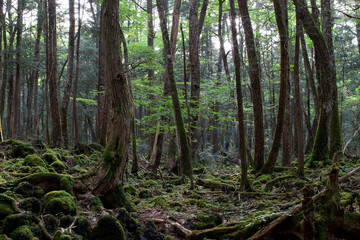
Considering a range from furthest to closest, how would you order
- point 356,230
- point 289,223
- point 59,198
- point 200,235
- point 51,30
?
point 51,30
point 59,198
point 200,235
point 289,223
point 356,230

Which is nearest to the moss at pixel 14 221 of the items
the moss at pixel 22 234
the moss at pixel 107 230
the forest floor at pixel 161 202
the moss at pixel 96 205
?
the forest floor at pixel 161 202

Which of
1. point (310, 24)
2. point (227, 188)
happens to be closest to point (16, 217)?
point (227, 188)

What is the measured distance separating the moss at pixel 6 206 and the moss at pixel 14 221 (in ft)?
0.94

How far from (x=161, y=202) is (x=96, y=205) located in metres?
2.05

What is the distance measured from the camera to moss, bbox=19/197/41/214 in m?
4.91

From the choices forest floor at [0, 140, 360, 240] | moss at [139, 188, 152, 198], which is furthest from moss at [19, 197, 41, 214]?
moss at [139, 188, 152, 198]

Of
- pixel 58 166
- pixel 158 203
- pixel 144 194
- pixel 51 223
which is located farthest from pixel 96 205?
pixel 58 166

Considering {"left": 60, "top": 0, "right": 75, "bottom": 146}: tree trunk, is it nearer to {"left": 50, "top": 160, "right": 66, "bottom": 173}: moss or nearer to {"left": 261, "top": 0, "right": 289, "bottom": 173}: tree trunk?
{"left": 50, "top": 160, "right": 66, "bottom": 173}: moss

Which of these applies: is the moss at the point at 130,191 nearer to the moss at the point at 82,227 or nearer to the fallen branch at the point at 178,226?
the fallen branch at the point at 178,226

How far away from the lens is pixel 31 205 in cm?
500

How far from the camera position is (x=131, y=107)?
643 centimetres

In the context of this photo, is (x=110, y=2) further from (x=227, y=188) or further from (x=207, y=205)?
(x=227, y=188)

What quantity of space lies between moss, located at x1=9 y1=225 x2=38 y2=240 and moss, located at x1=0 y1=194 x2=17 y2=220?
1.79 ft

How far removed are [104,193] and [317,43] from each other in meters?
9.00
